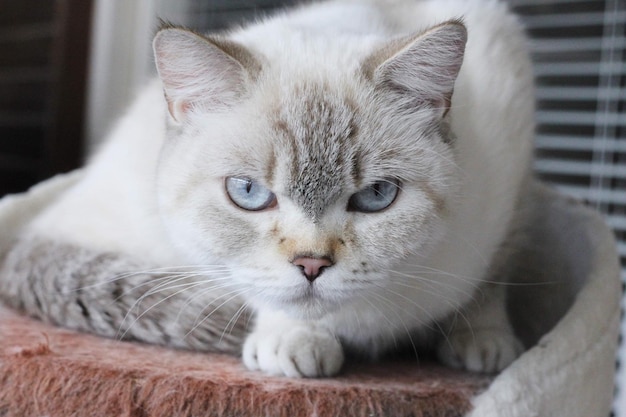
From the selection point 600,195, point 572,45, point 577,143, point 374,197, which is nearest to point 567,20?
point 572,45

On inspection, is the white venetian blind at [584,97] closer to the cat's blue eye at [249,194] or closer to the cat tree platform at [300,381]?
the cat tree platform at [300,381]

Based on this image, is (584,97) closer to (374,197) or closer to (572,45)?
(572,45)

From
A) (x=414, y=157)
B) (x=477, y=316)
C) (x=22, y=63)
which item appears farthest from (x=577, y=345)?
→ (x=22, y=63)

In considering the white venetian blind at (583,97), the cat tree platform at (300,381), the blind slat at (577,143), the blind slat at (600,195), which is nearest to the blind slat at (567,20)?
Result: the white venetian blind at (583,97)

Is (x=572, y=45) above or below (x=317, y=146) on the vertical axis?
above

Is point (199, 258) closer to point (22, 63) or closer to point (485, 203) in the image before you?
point (485, 203)

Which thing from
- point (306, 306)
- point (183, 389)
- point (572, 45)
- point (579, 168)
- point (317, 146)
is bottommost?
point (183, 389)
